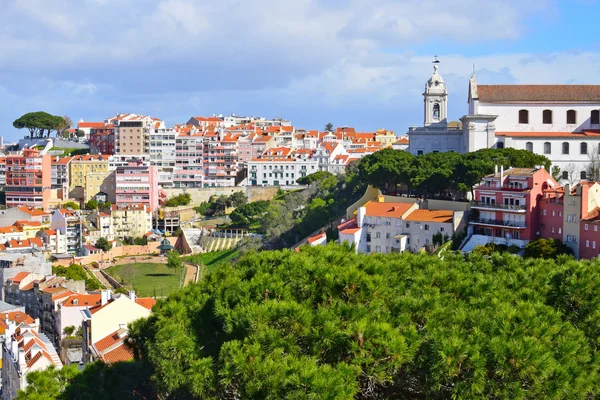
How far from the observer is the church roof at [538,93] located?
4444cm

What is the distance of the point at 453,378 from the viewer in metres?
13.2

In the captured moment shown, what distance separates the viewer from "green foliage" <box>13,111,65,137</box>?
84750mm

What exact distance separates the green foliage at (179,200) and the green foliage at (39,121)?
20.9m

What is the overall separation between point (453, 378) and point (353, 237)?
2517 cm

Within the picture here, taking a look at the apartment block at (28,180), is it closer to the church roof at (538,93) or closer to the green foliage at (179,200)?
the green foliage at (179,200)

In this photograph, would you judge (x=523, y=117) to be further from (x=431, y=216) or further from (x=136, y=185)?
(x=136, y=185)

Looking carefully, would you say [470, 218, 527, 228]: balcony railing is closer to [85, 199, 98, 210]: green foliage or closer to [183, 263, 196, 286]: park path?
[183, 263, 196, 286]: park path

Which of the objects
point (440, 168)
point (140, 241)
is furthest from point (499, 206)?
point (140, 241)

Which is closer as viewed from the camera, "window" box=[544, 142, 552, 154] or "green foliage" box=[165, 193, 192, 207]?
"window" box=[544, 142, 552, 154]

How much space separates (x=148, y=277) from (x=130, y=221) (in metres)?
11.8

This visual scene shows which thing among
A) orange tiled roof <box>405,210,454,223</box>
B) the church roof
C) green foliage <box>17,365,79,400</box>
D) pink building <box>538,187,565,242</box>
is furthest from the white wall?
green foliage <box>17,365,79,400</box>

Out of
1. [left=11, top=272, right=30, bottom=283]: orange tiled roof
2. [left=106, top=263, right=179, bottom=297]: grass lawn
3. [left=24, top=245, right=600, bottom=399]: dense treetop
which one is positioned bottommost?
[left=106, top=263, right=179, bottom=297]: grass lawn

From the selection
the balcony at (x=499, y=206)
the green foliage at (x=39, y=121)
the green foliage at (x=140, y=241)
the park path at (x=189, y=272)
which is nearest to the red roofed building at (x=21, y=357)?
the balcony at (x=499, y=206)

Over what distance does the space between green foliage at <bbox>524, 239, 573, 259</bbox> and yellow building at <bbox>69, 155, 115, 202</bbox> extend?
141 feet
